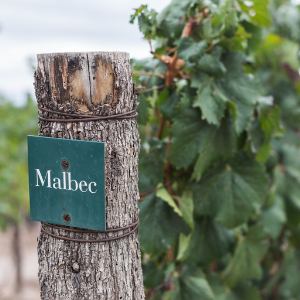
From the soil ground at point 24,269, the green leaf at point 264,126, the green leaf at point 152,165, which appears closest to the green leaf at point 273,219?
the green leaf at point 264,126

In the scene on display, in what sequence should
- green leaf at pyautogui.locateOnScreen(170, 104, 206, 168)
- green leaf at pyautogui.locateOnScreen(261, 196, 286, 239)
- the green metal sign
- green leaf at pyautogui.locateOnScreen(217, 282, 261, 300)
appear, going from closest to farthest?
the green metal sign, green leaf at pyautogui.locateOnScreen(170, 104, 206, 168), green leaf at pyautogui.locateOnScreen(217, 282, 261, 300), green leaf at pyautogui.locateOnScreen(261, 196, 286, 239)

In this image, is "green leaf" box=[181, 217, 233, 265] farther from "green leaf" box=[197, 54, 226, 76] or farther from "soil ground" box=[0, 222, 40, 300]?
"soil ground" box=[0, 222, 40, 300]

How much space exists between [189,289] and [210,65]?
80 centimetres

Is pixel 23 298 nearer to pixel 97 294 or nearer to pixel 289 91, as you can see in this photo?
pixel 289 91

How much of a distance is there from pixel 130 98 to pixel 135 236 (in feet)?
1.04

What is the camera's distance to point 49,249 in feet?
2.73

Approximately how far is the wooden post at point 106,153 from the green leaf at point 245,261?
0.91m

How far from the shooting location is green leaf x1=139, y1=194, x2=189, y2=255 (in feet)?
4.33

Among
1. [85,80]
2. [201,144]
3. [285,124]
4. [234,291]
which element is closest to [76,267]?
[85,80]

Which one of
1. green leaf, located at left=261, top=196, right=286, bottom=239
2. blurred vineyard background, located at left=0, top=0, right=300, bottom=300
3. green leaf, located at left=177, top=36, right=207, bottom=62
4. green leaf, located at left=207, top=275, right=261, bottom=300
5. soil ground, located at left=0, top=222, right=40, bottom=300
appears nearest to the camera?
green leaf, located at left=177, top=36, right=207, bottom=62

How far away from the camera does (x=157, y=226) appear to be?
134cm

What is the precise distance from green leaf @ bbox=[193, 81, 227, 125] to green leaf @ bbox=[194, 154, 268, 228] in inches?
11.1

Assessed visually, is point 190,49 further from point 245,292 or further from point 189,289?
point 245,292

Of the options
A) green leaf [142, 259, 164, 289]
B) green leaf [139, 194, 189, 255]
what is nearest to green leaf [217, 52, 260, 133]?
Result: green leaf [139, 194, 189, 255]
